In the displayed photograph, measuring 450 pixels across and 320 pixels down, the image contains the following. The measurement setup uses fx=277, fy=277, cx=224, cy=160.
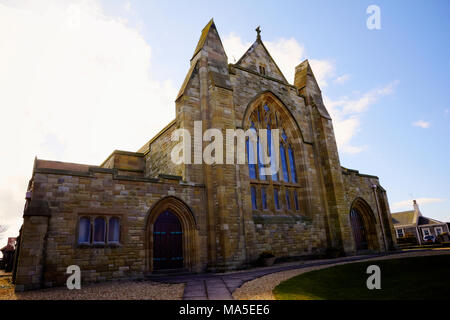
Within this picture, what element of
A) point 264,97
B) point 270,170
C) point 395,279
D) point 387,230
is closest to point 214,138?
point 270,170

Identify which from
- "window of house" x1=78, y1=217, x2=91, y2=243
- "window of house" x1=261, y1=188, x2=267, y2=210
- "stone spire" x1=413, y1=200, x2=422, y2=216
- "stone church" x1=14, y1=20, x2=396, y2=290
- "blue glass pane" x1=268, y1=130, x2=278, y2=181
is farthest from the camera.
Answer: "stone spire" x1=413, y1=200, x2=422, y2=216

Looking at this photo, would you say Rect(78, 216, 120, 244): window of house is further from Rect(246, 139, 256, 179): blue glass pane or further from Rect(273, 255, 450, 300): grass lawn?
Rect(246, 139, 256, 179): blue glass pane

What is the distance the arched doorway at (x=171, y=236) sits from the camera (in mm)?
11734

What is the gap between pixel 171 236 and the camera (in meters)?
12.5

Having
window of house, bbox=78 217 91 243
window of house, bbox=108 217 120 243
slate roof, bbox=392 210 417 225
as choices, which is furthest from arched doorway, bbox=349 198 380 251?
slate roof, bbox=392 210 417 225

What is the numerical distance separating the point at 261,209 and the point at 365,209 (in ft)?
35.5

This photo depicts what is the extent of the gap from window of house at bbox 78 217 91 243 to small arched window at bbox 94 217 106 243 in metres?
0.24

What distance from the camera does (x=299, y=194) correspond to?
59.1 feet

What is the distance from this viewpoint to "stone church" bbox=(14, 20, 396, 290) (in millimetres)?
9914

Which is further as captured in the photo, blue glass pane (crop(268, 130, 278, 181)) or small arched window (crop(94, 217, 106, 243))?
blue glass pane (crop(268, 130, 278, 181))

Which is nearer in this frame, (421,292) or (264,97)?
(421,292)

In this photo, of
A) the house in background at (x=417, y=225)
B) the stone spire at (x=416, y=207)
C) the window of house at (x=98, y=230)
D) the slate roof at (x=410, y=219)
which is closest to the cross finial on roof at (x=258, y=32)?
the window of house at (x=98, y=230)

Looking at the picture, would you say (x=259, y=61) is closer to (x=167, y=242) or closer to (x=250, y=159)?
(x=250, y=159)
